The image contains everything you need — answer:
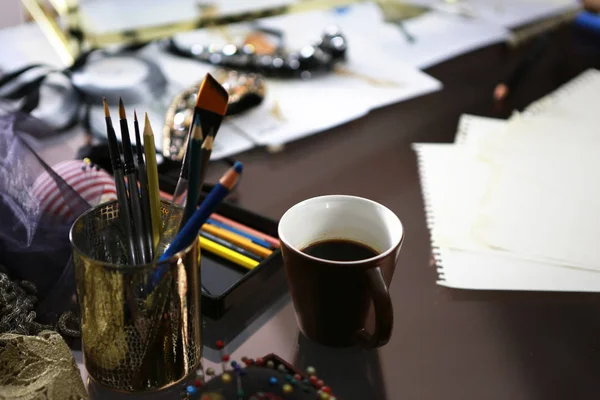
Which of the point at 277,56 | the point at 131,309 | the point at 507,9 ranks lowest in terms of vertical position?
the point at 507,9

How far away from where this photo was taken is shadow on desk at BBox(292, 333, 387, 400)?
412 mm

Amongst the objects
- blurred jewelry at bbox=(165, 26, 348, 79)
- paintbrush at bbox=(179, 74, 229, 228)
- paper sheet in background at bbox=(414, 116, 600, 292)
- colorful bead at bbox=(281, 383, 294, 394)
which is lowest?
paper sheet in background at bbox=(414, 116, 600, 292)

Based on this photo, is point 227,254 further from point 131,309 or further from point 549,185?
point 549,185

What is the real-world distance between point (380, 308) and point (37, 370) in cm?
20

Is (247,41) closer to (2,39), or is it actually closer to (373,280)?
(2,39)

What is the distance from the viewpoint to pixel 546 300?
1.60ft

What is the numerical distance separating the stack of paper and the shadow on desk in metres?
0.10

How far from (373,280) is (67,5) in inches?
20.8

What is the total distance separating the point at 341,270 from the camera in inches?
15.1

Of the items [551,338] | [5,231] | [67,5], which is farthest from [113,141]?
[67,5]

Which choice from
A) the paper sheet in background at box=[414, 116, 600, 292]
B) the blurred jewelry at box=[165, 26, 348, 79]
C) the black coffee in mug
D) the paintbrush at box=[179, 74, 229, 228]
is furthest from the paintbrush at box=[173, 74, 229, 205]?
the blurred jewelry at box=[165, 26, 348, 79]

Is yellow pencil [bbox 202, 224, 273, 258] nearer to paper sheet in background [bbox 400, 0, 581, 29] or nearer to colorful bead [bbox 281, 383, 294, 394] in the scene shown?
colorful bead [bbox 281, 383, 294, 394]

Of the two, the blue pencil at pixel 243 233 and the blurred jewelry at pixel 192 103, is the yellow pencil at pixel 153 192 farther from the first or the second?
A: the blurred jewelry at pixel 192 103

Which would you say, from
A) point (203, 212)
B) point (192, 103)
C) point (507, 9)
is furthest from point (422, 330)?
point (507, 9)
